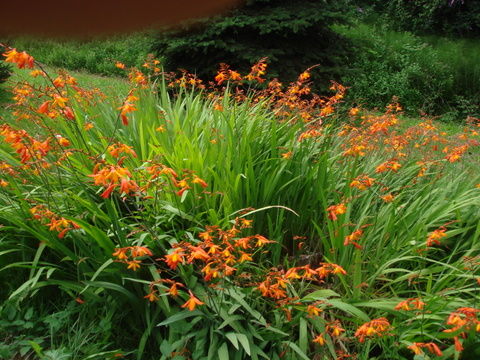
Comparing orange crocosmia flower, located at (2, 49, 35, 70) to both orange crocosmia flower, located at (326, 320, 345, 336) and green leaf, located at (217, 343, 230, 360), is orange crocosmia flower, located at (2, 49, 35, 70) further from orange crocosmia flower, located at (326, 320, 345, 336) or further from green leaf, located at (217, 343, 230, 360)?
orange crocosmia flower, located at (326, 320, 345, 336)

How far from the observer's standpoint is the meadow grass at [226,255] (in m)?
1.92

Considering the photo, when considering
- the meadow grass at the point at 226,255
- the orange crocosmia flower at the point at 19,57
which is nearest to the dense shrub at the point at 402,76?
the meadow grass at the point at 226,255

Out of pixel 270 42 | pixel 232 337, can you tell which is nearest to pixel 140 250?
pixel 232 337

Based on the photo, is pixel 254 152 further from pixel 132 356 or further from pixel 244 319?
pixel 132 356

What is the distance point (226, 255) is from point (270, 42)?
19.1 feet

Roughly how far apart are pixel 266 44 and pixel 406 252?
5.27 m

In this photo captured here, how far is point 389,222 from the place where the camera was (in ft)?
8.32

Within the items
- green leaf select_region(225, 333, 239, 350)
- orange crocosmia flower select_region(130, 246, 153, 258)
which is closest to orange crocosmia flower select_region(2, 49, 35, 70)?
orange crocosmia flower select_region(130, 246, 153, 258)

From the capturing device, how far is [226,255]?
1.77m

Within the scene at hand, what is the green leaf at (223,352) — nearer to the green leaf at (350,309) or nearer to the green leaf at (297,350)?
the green leaf at (297,350)

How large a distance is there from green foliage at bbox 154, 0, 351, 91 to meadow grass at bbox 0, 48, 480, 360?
11.0 ft

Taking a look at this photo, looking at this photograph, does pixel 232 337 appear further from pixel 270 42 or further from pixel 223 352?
pixel 270 42

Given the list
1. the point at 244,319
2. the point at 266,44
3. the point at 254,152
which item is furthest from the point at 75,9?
the point at 266,44

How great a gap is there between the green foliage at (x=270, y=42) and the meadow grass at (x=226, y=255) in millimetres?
3360
